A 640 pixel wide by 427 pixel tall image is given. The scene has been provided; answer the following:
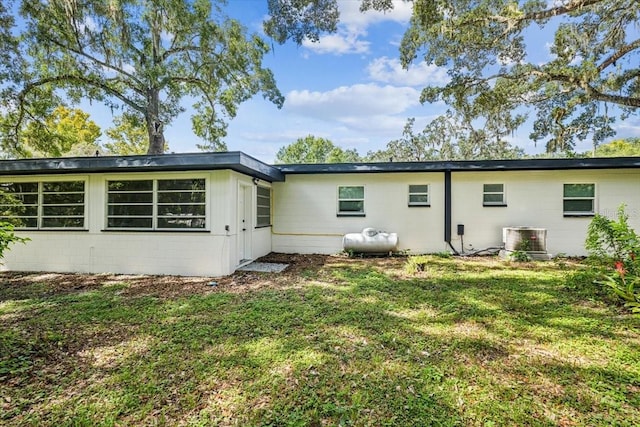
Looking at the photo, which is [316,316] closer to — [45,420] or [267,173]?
[45,420]

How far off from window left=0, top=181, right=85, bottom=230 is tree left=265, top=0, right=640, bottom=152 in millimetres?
7168

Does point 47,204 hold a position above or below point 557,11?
below

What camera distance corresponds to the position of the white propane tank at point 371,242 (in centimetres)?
A: 862

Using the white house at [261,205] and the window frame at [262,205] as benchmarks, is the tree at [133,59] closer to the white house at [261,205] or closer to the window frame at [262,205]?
the white house at [261,205]

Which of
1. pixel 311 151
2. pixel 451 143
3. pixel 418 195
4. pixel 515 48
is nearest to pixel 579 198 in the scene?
pixel 418 195

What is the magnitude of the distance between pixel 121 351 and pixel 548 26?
43.3 ft

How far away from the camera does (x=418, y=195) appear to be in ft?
30.0

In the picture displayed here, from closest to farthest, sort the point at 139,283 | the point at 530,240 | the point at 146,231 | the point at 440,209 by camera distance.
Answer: the point at 139,283
the point at 146,231
the point at 530,240
the point at 440,209

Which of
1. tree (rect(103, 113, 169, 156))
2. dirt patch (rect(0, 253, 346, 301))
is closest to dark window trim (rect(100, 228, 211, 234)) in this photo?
dirt patch (rect(0, 253, 346, 301))

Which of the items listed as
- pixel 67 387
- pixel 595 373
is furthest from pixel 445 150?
pixel 67 387

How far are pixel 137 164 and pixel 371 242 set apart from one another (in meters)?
6.00

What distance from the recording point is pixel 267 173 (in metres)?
7.86

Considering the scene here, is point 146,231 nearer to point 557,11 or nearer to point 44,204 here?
point 44,204

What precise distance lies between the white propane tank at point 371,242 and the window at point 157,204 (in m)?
4.12
